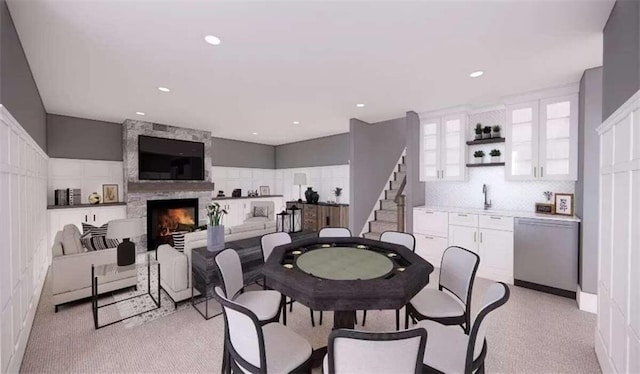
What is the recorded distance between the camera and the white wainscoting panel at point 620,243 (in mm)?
1570

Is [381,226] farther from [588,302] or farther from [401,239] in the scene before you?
[588,302]

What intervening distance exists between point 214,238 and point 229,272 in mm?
1013

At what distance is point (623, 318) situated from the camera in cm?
172

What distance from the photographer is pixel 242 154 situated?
27.0 feet

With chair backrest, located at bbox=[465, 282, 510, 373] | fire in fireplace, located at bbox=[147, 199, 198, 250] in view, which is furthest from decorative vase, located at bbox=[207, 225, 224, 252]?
fire in fireplace, located at bbox=[147, 199, 198, 250]

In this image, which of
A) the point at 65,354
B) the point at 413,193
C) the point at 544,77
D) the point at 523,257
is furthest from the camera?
the point at 413,193

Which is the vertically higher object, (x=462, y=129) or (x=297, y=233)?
(x=462, y=129)

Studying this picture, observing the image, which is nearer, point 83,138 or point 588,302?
point 588,302

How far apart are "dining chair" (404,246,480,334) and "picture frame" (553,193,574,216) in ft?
8.62

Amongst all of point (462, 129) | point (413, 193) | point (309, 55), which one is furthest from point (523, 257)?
point (309, 55)

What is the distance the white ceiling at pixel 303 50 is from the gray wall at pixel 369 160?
1.19 m

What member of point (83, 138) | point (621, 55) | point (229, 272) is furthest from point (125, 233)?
point (621, 55)

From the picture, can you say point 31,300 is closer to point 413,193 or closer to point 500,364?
point 500,364

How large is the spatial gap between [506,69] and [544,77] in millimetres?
692
